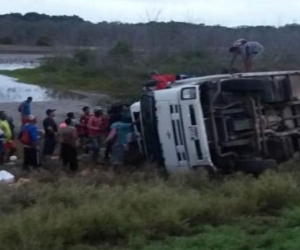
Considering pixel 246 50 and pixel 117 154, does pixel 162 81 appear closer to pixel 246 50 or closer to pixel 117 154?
pixel 117 154

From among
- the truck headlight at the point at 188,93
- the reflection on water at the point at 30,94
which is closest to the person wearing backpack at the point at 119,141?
the truck headlight at the point at 188,93

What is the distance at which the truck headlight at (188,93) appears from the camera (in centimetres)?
1750

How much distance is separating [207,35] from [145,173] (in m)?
44.0

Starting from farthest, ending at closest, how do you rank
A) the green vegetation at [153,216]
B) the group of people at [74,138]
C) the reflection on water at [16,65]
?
the reflection on water at [16,65]
the group of people at [74,138]
the green vegetation at [153,216]

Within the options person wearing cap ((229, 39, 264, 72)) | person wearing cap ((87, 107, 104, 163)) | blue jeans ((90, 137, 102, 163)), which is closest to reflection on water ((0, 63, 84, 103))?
person wearing cap ((87, 107, 104, 163))

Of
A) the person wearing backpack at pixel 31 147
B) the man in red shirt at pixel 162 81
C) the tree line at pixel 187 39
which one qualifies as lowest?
the person wearing backpack at pixel 31 147

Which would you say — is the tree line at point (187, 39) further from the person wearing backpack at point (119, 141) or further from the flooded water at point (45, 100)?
the person wearing backpack at point (119, 141)

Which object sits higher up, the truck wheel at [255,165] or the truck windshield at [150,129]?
the truck windshield at [150,129]

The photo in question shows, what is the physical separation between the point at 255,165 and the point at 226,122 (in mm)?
952

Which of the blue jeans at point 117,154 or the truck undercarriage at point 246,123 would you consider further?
the blue jeans at point 117,154

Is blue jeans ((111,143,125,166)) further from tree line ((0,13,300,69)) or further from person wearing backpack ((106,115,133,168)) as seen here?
tree line ((0,13,300,69))

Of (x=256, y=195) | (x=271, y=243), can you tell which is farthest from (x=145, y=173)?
(x=271, y=243)

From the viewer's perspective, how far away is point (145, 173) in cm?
1744

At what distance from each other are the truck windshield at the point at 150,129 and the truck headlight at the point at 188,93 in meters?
0.97
